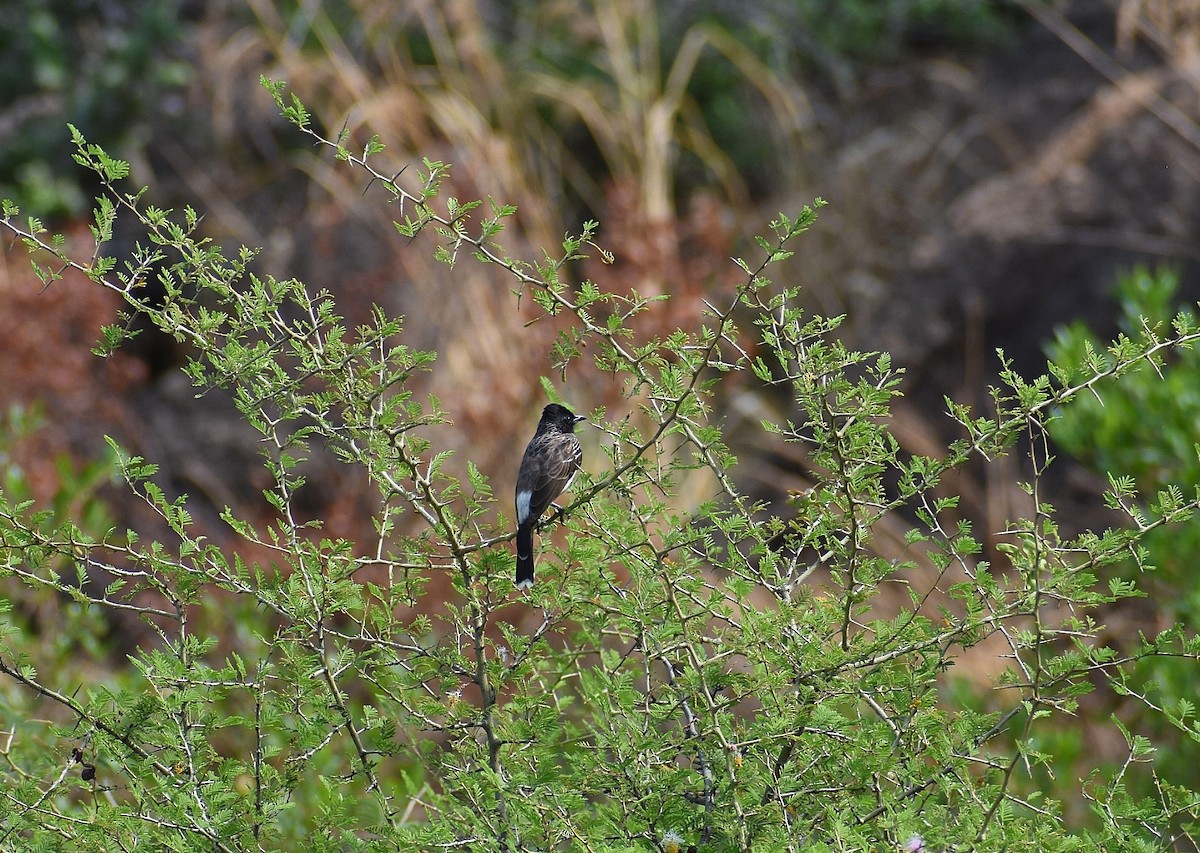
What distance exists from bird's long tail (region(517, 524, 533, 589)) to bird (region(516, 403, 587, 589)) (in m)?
0.11

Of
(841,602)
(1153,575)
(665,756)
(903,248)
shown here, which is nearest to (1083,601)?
(841,602)

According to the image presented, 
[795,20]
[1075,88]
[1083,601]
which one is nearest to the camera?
[1083,601]

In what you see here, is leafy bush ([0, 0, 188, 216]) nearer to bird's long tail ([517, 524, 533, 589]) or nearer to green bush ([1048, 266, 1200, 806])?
green bush ([1048, 266, 1200, 806])

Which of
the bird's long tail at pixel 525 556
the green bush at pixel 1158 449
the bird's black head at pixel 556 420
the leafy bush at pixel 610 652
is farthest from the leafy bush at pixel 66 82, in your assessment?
the leafy bush at pixel 610 652

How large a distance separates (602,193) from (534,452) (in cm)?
668

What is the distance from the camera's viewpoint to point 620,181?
29.5ft

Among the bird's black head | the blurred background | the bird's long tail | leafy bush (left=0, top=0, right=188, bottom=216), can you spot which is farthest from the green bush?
leafy bush (left=0, top=0, right=188, bottom=216)

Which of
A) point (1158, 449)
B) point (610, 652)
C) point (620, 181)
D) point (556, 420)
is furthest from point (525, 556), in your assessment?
point (620, 181)

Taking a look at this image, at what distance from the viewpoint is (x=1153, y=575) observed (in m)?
4.81

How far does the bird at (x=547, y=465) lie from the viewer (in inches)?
143

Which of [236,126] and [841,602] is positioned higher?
[236,126]

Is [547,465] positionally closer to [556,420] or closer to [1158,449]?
[556,420]

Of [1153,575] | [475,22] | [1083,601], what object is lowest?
[1153,575]

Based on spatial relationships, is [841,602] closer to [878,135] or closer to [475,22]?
[475,22]
